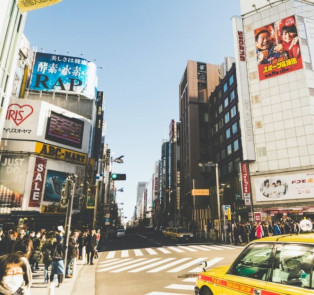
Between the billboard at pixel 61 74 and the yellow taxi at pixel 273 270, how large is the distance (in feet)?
142

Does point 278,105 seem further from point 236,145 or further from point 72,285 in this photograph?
point 72,285

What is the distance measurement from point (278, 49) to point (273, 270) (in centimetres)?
4163

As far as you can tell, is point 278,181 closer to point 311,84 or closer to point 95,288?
point 311,84

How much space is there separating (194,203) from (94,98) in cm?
3049

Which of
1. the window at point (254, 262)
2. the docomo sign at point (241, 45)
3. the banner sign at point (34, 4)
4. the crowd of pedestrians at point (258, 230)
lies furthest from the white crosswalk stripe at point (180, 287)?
the docomo sign at point (241, 45)

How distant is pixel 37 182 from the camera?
3247cm

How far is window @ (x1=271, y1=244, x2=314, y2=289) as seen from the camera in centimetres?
312

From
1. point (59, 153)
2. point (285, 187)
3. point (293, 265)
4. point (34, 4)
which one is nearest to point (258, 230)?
point (293, 265)

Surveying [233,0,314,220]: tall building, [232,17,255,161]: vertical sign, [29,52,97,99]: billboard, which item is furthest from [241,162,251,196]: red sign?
[29,52,97,99]: billboard

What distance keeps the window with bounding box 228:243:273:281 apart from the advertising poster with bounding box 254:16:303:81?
38661mm

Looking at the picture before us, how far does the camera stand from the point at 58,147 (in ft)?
118

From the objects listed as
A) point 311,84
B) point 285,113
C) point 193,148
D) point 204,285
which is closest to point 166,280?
point 204,285

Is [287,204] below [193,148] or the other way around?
below

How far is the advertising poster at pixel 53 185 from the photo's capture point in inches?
1309
